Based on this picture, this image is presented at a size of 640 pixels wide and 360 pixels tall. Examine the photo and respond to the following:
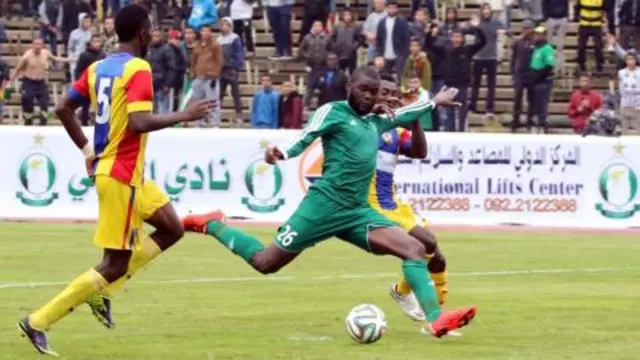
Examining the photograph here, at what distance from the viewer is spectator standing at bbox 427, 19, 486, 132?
107 feet

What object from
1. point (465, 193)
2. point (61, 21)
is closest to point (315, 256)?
point (465, 193)

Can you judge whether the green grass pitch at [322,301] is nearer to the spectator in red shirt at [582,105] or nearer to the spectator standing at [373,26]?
the spectator in red shirt at [582,105]

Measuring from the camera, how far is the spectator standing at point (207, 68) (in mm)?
33750

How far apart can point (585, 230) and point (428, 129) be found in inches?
195

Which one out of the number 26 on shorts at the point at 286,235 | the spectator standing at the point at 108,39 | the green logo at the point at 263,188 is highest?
the number 26 on shorts at the point at 286,235

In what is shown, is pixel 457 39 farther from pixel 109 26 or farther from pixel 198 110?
pixel 198 110

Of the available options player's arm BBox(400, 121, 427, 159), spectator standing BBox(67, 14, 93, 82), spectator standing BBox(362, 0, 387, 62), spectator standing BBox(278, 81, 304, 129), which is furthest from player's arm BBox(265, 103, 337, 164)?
spectator standing BBox(67, 14, 93, 82)

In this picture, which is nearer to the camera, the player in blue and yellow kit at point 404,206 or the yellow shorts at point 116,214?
the yellow shorts at point 116,214

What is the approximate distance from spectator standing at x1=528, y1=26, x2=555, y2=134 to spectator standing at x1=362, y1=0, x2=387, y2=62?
301 centimetres

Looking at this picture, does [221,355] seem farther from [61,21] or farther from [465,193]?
[61,21]

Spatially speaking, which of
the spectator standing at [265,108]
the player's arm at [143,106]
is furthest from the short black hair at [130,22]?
the spectator standing at [265,108]

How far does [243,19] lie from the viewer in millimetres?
37375

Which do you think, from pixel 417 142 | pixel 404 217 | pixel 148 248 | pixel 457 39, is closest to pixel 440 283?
pixel 404 217

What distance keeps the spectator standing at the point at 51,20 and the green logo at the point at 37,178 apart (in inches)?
424
